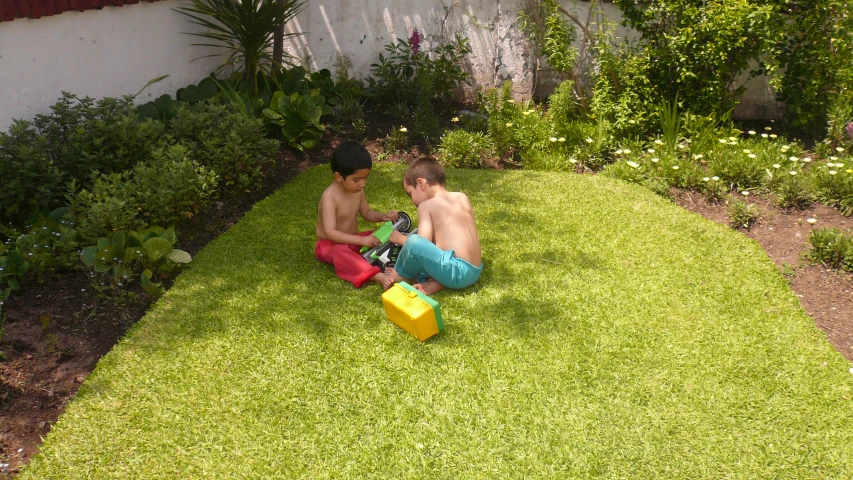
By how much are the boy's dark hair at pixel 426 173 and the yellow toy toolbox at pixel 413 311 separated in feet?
2.50

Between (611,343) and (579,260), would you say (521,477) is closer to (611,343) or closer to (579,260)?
(611,343)

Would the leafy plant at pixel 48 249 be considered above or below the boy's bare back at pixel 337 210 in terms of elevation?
above

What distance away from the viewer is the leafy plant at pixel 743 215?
5.17 meters

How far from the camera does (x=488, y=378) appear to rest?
342cm

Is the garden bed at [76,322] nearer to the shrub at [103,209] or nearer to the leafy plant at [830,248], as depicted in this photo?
the leafy plant at [830,248]

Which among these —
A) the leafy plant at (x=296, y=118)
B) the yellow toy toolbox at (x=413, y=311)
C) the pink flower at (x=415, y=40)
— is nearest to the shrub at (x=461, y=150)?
the leafy plant at (x=296, y=118)

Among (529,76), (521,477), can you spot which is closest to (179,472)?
(521,477)

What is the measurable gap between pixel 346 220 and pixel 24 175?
2.28 m

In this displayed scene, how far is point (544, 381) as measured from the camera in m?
3.41

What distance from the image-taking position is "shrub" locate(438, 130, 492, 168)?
20.8ft

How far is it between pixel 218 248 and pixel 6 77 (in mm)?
2028

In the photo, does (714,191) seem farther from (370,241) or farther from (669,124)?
(370,241)

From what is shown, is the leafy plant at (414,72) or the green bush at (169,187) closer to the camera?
the green bush at (169,187)

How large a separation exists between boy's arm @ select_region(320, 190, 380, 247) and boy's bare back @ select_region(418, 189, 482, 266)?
37 centimetres
